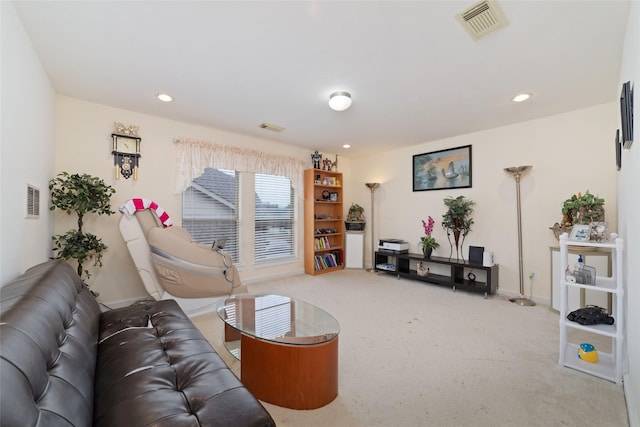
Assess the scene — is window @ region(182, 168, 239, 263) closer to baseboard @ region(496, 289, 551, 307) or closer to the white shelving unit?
the white shelving unit

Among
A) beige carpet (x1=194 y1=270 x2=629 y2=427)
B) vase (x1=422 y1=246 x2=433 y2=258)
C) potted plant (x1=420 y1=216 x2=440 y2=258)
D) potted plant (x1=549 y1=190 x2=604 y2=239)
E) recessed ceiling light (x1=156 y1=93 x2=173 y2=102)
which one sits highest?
recessed ceiling light (x1=156 y1=93 x2=173 y2=102)

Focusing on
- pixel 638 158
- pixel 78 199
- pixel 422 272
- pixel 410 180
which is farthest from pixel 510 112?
pixel 78 199

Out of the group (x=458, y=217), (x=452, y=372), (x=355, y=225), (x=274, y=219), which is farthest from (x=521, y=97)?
(x=274, y=219)

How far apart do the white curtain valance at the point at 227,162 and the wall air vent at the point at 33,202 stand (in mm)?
1547

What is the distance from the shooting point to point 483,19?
1791 millimetres

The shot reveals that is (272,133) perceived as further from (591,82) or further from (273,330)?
(591,82)

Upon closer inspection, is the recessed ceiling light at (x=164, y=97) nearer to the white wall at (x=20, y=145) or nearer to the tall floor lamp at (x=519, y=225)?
the white wall at (x=20, y=145)

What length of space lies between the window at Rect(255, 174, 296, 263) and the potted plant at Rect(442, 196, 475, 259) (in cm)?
266

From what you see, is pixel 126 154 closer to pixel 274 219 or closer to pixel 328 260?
pixel 274 219

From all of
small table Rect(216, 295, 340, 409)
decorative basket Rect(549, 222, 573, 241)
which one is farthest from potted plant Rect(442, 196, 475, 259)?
small table Rect(216, 295, 340, 409)

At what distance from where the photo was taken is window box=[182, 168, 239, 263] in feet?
13.0

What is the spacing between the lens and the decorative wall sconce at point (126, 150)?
3.31m

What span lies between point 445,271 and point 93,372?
4499mm

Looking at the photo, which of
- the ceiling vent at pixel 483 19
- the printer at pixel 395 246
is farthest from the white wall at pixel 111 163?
the ceiling vent at pixel 483 19
